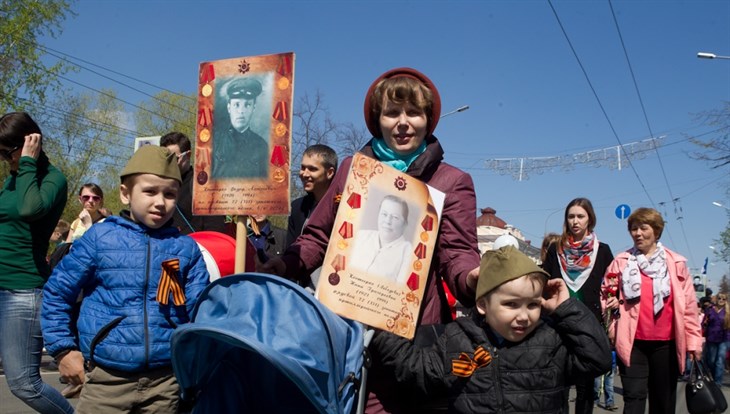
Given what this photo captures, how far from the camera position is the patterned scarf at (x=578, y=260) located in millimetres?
6465

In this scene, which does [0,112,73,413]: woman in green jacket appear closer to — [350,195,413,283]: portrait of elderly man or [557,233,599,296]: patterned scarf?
[350,195,413,283]: portrait of elderly man

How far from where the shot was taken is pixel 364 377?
252cm

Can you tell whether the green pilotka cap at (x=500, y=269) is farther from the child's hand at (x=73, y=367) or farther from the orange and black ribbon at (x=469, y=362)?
the child's hand at (x=73, y=367)

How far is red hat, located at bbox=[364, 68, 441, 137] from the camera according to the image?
307cm

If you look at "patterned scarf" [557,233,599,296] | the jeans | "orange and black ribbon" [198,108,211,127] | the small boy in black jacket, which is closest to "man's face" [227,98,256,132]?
"orange and black ribbon" [198,108,211,127]

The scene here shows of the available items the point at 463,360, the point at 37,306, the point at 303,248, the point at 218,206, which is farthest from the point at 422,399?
the point at 37,306

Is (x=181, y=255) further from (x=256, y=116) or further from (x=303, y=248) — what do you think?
(x=256, y=116)

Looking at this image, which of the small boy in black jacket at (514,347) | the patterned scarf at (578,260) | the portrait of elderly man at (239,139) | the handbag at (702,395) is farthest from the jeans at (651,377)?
the portrait of elderly man at (239,139)

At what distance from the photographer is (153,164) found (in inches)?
127

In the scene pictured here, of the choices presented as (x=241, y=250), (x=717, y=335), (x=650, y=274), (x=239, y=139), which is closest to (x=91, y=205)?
(x=239, y=139)

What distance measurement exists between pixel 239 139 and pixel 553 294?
6.19 feet

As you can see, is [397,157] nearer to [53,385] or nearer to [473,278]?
[473,278]

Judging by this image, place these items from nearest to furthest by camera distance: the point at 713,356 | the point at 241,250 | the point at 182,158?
the point at 241,250
the point at 182,158
the point at 713,356

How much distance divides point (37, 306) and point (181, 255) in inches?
56.4
